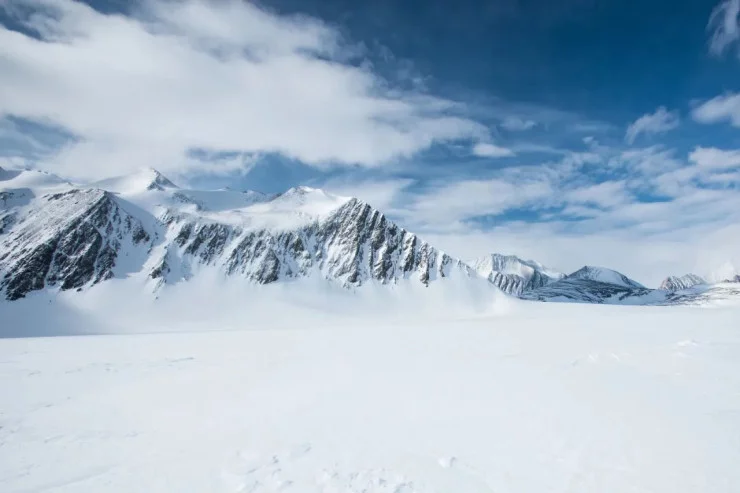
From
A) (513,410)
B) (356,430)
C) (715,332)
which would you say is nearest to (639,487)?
(513,410)

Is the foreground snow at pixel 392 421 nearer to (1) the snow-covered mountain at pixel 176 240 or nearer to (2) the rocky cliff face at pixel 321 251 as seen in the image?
(1) the snow-covered mountain at pixel 176 240

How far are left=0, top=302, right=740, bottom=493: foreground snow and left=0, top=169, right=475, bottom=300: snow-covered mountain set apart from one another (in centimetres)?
8699

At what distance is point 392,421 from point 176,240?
110 metres

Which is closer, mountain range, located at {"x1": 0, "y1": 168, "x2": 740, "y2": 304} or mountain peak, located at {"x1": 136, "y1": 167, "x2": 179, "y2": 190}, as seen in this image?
mountain range, located at {"x1": 0, "y1": 168, "x2": 740, "y2": 304}

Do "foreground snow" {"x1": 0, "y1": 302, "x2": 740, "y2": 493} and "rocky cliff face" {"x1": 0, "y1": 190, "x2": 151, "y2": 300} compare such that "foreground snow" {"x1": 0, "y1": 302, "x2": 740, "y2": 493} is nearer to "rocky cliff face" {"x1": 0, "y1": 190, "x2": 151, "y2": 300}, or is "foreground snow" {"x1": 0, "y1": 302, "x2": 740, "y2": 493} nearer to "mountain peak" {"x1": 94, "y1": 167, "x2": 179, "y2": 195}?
"rocky cliff face" {"x1": 0, "y1": 190, "x2": 151, "y2": 300}

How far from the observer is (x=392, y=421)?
10352mm

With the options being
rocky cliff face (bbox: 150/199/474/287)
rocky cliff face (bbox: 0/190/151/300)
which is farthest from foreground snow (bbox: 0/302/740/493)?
rocky cliff face (bbox: 150/199/474/287)

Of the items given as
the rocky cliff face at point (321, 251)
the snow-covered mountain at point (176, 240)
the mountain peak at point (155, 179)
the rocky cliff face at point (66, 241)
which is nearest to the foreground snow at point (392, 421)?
the rocky cliff face at point (66, 241)

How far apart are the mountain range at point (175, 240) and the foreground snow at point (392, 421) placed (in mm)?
86584

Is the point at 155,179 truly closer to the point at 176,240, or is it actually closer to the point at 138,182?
the point at 138,182

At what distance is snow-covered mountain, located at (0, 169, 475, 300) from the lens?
8706 cm

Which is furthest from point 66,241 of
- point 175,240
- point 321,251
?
point 321,251

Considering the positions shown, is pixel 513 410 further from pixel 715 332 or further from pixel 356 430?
pixel 715 332

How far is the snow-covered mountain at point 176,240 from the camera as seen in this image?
87062 mm
